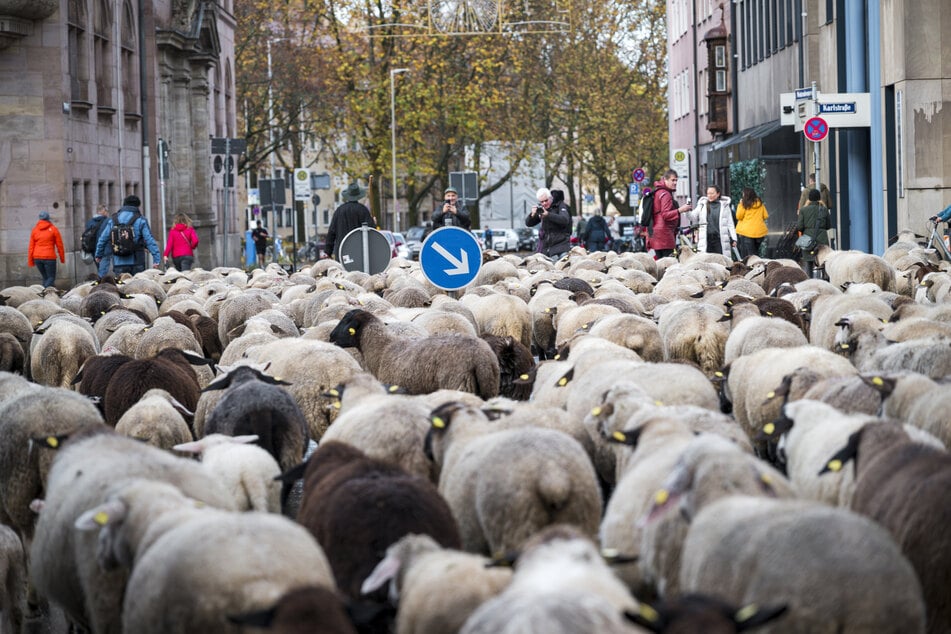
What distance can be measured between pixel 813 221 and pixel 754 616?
62.4 ft

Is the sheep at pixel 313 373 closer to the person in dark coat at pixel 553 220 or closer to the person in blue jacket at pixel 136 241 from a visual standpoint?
the person in dark coat at pixel 553 220

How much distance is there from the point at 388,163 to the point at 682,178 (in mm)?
13815

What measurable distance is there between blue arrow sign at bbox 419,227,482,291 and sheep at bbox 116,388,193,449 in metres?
6.92

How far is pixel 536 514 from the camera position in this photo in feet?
22.7

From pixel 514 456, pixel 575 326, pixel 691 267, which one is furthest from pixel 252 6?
pixel 514 456

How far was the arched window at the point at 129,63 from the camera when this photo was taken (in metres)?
39.7

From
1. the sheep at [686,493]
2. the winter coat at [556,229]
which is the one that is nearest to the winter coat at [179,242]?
the winter coat at [556,229]

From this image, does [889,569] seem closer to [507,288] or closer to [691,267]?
[507,288]

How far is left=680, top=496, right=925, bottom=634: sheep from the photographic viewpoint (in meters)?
5.36

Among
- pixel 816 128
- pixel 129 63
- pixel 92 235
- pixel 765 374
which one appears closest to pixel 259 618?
pixel 765 374

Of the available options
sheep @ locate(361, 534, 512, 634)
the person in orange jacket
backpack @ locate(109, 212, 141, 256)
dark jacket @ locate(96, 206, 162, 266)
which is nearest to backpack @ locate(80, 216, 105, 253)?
the person in orange jacket

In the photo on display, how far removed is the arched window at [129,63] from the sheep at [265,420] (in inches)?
1223

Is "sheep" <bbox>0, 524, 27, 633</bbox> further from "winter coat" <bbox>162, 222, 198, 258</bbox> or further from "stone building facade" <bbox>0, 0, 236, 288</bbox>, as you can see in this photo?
"stone building facade" <bbox>0, 0, 236, 288</bbox>

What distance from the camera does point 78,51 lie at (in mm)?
34875
